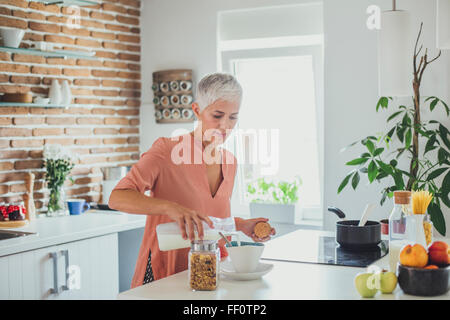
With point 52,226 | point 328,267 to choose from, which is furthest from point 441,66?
point 52,226

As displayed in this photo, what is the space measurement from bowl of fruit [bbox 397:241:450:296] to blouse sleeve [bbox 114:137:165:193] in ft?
3.19

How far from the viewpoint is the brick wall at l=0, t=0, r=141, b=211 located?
3871mm

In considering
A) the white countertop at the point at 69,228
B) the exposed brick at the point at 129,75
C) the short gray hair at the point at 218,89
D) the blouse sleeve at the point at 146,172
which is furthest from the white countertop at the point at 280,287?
the exposed brick at the point at 129,75

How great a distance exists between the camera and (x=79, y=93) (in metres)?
4.37

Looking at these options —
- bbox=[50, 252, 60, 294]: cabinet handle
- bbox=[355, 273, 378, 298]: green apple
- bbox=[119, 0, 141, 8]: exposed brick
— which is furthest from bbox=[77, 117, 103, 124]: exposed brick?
bbox=[355, 273, 378, 298]: green apple

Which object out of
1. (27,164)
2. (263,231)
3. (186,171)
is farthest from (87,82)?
(263,231)

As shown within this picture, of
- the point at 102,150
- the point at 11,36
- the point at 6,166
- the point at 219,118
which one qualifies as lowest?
the point at 6,166

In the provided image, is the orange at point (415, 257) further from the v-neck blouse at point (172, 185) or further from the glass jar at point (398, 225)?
the v-neck blouse at point (172, 185)

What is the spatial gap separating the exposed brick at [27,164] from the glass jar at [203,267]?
7.91 feet

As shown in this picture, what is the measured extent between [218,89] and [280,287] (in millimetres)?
807

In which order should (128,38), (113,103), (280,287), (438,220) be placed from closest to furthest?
(280,287) → (438,220) → (113,103) → (128,38)

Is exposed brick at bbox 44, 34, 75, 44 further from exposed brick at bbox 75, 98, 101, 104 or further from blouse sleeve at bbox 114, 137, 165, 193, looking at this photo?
blouse sleeve at bbox 114, 137, 165, 193

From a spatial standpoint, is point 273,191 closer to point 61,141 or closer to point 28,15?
point 61,141

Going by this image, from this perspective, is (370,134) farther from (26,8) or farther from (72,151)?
(26,8)
